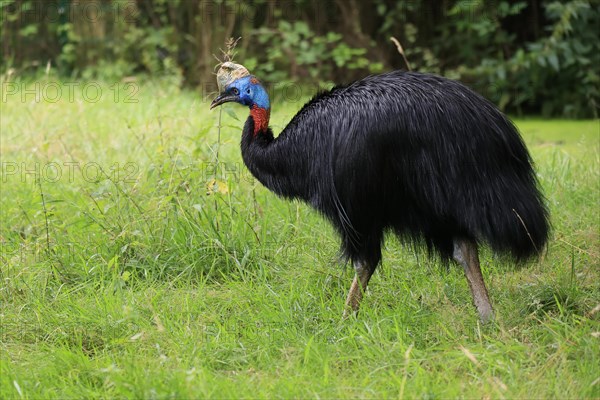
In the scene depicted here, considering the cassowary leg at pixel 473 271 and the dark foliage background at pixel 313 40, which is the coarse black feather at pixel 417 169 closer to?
the cassowary leg at pixel 473 271

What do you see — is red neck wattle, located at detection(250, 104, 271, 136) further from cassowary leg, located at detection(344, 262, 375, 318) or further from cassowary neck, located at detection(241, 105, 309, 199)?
cassowary leg, located at detection(344, 262, 375, 318)

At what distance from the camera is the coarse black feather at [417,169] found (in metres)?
3.35

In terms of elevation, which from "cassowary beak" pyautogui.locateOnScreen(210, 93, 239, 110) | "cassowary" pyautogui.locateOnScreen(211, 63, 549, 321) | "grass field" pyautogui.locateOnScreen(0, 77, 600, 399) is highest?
"cassowary beak" pyautogui.locateOnScreen(210, 93, 239, 110)

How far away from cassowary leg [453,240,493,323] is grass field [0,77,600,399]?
0.27ft

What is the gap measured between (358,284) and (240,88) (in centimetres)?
99

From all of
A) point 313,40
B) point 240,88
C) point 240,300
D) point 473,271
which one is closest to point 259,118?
point 240,88

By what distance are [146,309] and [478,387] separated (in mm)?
1470

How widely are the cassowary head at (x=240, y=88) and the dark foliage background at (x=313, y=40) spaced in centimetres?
440

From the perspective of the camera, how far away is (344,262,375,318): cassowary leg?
3.66 m

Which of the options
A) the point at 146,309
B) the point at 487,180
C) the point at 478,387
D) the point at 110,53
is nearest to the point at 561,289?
the point at 487,180

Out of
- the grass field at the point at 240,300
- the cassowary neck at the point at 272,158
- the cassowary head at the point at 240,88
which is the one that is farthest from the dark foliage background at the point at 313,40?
the cassowary neck at the point at 272,158

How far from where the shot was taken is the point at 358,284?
12.1ft

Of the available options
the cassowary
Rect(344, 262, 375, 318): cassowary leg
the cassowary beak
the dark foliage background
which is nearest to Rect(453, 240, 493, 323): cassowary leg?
the cassowary

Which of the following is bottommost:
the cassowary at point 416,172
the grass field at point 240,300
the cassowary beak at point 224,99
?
the grass field at point 240,300
